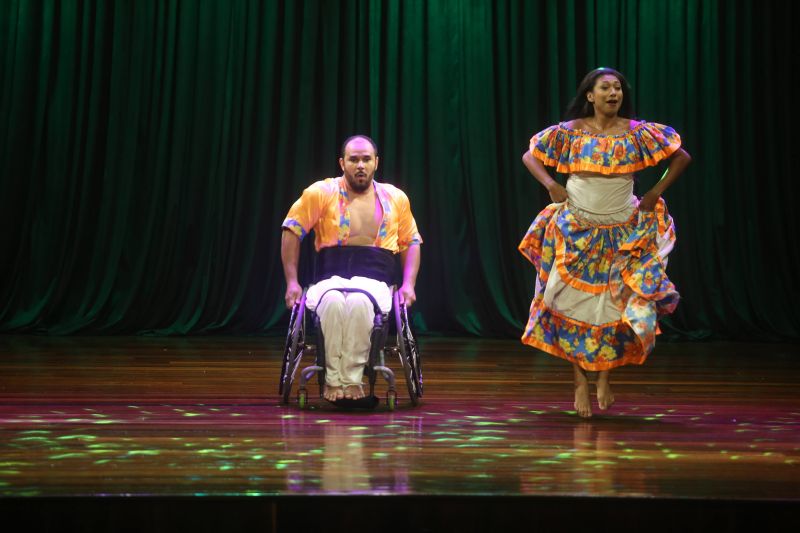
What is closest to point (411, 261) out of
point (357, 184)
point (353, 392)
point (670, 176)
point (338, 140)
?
point (357, 184)

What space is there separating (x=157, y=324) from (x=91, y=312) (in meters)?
0.44

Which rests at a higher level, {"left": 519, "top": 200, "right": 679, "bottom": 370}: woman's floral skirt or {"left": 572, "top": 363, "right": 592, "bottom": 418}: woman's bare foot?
{"left": 519, "top": 200, "right": 679, "bottom": 370}: woman's floral skirt

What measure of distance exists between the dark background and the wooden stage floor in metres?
1.89

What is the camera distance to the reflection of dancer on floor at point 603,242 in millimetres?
3590

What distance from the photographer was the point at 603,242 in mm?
3643

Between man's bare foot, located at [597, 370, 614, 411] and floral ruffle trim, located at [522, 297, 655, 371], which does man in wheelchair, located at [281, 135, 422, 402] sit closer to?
floral ruffle trim, located at [522, 297, 655, 371]

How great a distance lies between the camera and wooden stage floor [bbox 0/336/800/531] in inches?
92.6

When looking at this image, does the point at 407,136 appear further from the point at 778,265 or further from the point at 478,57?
the point at 778,265

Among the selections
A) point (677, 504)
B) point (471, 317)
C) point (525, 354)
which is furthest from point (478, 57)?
point (677, 504)

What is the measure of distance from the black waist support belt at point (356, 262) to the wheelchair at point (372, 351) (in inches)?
5.4

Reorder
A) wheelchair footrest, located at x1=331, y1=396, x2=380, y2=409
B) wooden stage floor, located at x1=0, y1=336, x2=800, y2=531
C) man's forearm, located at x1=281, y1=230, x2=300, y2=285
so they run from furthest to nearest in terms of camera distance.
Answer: man's forearm, located at x1=281, y1=230, x2=300, y2=285 → wheelchair footrest, located at x1=331, y1=396, x2=380, y2=409 → wooden stage floor, located at x1=0, y1=336, x2=800, y2=531

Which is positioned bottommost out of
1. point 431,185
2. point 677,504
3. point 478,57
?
point 677,504

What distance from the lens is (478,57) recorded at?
23.5 ft

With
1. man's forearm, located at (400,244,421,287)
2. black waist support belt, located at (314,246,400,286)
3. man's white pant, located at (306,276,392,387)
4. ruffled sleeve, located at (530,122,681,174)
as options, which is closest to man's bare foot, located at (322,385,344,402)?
man's white pant, located at (306,276,392,387)
